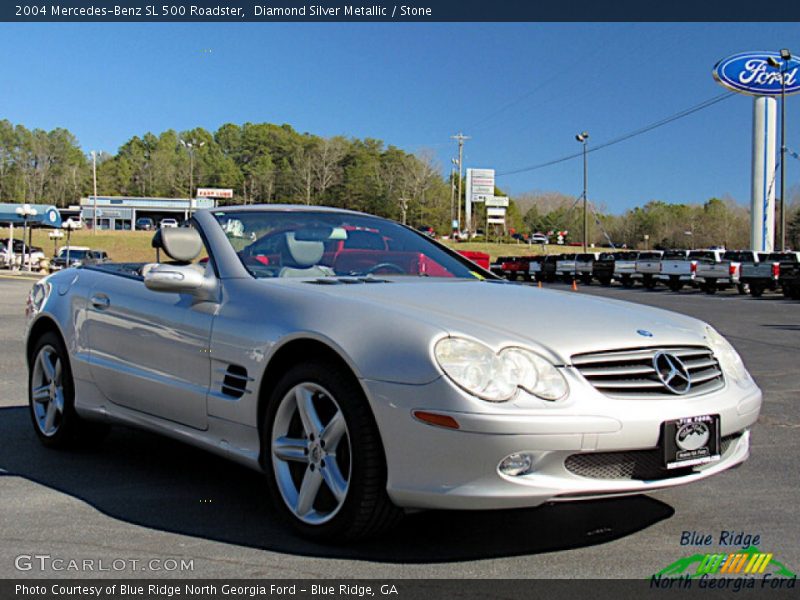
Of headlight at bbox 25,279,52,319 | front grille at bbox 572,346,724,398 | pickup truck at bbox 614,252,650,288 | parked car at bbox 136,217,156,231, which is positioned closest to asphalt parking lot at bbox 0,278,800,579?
front grille at bbox 572,346,724,398

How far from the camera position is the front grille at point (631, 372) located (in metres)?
3.58

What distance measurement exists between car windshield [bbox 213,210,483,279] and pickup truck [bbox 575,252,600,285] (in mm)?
42992

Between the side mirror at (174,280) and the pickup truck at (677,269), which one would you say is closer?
the side mirror at (174,280)

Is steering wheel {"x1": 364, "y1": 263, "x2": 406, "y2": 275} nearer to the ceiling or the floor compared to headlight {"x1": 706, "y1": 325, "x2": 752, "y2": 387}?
nearer to the ceiling

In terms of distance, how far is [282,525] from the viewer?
4.12 m

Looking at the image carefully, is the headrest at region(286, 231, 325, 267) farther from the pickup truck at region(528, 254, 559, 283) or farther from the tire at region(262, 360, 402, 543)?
the pickup truck at region(528, 254, 559, 283)

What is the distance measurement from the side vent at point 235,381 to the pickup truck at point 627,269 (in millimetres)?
40058

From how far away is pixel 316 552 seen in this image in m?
3.72

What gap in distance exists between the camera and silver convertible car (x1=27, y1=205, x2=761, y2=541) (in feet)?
A: 11.3

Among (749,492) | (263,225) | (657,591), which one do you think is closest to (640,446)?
(657,591)

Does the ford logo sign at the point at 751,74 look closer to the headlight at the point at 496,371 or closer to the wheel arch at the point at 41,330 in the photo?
the wheel arch at the point at 41,330

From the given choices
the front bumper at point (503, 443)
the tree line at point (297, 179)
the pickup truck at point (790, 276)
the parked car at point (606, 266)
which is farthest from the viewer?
the tree line at point (297, 179)

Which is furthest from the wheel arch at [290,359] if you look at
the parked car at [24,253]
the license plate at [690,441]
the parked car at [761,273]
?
the parked car at [24,253]

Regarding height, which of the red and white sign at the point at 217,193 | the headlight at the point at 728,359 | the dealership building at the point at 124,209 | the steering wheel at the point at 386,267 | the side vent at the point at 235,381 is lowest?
the side vent at the point at 235,381
